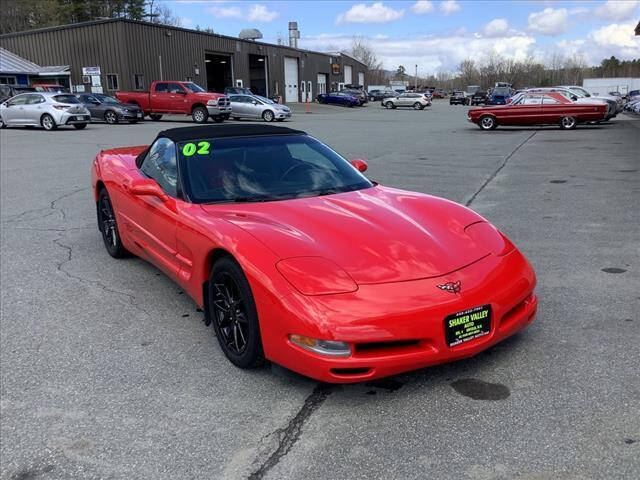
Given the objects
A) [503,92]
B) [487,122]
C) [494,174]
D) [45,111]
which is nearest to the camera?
[494,174]

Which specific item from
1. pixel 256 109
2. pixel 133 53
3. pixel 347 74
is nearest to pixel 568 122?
pixel 256 109

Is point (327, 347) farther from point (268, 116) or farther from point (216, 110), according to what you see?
point (268, 116)

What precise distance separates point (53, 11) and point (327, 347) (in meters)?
72.9

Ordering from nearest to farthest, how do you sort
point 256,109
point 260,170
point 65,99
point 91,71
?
point 260,170 < point 65,99 < point 256,109 < point 91,71

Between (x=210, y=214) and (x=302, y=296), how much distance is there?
115 centimetres

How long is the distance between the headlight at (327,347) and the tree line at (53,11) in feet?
225

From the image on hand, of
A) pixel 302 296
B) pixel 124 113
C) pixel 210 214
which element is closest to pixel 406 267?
pixel 302 296

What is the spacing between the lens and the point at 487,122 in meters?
23.1

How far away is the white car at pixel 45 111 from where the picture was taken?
23141 mm

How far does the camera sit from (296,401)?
304 centimetres

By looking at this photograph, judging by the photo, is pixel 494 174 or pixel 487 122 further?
pixel 487 122

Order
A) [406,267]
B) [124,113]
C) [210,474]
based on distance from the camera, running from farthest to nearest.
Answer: [124,113]
[406,267]
[210,474]

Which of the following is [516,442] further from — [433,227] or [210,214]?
[210,214]

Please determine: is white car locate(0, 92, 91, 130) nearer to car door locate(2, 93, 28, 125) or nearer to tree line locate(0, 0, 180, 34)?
car door locate(2, 93, 28, 125)
